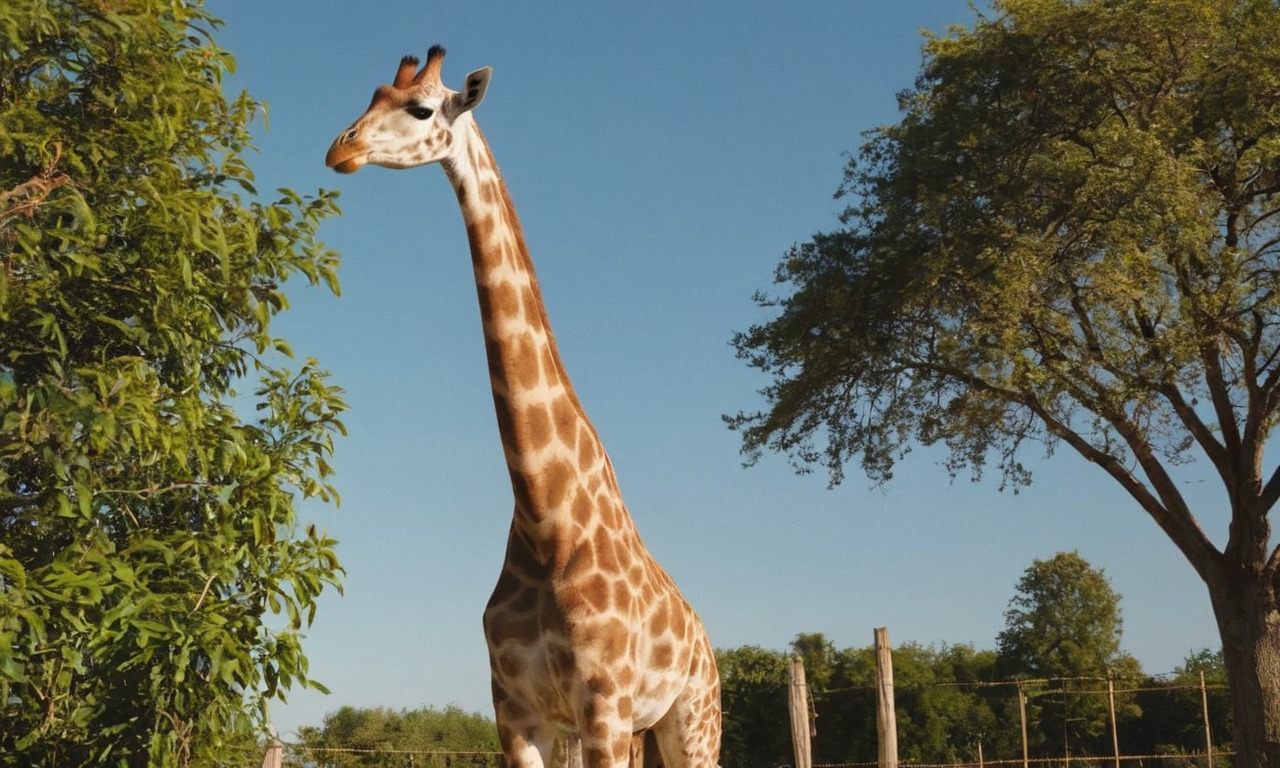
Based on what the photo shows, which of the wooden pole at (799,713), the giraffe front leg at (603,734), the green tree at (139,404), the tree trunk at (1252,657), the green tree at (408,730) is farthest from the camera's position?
the green tree at (408,730)

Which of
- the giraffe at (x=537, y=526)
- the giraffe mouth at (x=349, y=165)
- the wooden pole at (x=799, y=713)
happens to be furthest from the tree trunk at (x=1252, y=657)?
the giraffe mouth at (x=349, y=165)

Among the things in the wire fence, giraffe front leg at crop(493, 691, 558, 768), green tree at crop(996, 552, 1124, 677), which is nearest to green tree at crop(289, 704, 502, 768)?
the wire fence

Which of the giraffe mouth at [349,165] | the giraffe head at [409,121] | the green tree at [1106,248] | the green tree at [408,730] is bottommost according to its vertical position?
the green tree at [408,730]

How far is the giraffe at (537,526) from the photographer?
4273 mm

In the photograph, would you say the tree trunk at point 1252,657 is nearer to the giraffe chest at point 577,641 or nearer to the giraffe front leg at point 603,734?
the giraffe chest at point 577,641

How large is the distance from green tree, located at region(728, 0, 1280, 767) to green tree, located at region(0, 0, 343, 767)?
10.3 m

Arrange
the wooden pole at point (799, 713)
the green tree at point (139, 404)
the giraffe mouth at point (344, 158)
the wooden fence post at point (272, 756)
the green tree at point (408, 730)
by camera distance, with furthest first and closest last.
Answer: the green tree at point (408, 730)
the wooden pole at point (799, 713)
the wooden fence post at point (272, 756)
the green tree at point (139, 404)
the giraffe mouth at point (344, 158)

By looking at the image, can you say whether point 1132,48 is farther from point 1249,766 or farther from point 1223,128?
point 1249,766

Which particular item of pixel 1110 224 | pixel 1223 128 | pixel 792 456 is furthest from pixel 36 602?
pixel 1223 128

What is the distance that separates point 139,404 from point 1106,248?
1366cm

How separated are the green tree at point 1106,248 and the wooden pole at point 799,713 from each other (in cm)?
565

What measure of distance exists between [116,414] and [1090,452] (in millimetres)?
14645

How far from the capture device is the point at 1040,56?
17203 mm

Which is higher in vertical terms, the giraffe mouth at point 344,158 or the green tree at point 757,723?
the giraffe mouth at point 344,158
